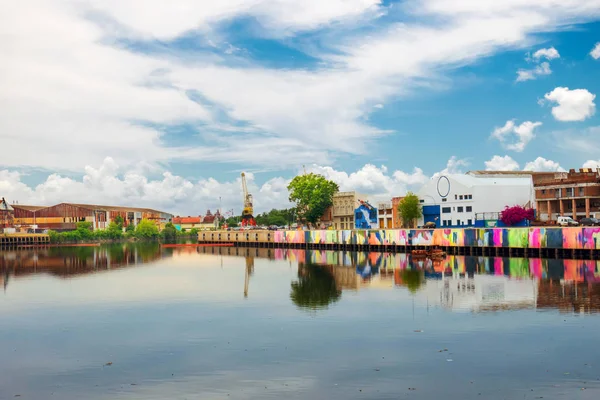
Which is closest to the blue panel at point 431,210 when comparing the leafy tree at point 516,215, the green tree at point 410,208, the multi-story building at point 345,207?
the green tree at point 410,208

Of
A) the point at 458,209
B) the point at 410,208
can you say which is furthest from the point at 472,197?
the point at 410,208

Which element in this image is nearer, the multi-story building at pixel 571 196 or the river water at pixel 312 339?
the river water at pixel 312 339

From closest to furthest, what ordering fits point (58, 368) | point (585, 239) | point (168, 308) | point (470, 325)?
point (58, 368) → point (470, 325) → point (168, 308) → point (585, 239)

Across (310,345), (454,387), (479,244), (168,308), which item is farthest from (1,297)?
(479,244)

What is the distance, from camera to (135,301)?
5194 cm

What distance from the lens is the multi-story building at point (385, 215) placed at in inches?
5994

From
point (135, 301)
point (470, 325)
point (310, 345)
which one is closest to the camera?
point (310, 345)

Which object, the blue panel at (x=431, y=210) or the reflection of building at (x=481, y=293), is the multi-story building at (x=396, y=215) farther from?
the reflection of building at (x=481, y=293)

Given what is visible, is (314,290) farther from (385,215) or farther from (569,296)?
(385,215)

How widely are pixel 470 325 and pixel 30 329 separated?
2788 cm

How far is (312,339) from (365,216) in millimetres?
126898

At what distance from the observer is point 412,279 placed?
6300cm

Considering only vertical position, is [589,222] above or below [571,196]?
below

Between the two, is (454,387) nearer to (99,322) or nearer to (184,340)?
(184,340)
